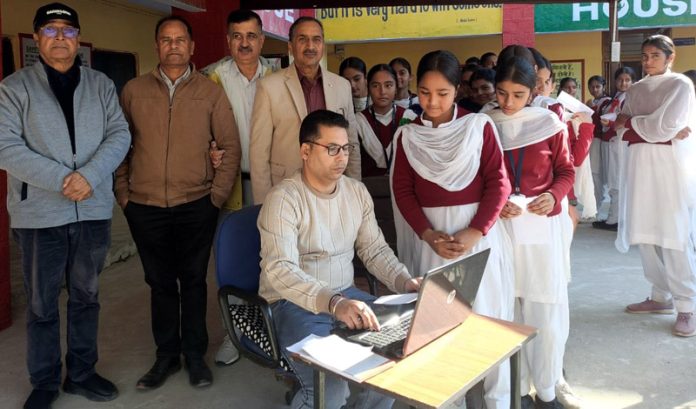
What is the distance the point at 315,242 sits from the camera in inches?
96.6

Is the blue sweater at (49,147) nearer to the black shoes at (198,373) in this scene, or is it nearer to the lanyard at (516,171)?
the black shoes at (198,373)

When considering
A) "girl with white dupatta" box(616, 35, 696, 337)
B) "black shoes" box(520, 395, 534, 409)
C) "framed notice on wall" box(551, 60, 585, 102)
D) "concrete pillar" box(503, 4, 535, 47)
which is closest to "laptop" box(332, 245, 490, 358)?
"black shoes" box(520, 395, 534, 409)

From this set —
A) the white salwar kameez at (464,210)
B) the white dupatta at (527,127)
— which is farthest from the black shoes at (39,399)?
the white dupatta at (527,127)

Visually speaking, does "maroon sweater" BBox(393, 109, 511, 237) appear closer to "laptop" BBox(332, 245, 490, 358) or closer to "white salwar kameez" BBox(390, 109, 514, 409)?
"white salwar kameez" BBox(390, 109, 514, 409)

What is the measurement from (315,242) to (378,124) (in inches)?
60.6

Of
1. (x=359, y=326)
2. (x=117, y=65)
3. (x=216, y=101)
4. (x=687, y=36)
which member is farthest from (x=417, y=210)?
(x=687, y=36)

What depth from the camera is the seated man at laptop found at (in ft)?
7.23

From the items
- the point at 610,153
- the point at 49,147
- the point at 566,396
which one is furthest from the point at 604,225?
the point at 49,147

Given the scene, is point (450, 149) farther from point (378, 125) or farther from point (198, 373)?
point (198, 373)

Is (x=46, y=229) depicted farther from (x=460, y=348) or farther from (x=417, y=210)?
(x=460, y=348)

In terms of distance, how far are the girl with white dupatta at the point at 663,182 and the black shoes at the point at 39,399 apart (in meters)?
3.61

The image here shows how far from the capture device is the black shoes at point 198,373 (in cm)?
320

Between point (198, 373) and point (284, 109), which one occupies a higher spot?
point (284, 109)

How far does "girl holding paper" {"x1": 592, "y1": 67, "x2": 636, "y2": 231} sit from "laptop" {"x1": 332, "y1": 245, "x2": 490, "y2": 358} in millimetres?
5399
